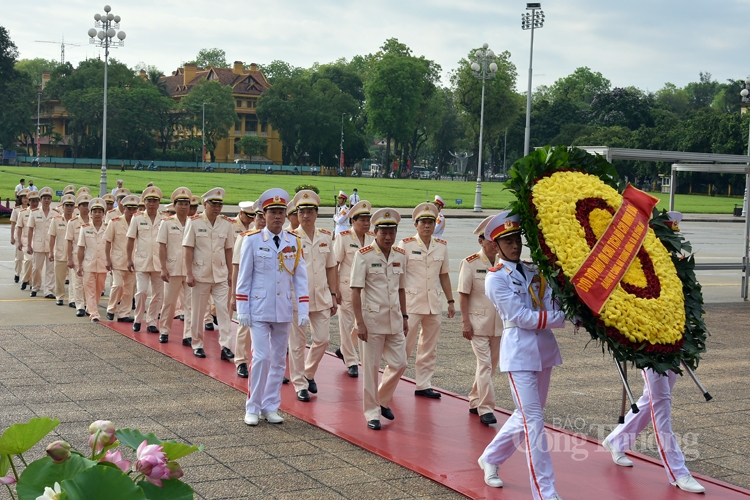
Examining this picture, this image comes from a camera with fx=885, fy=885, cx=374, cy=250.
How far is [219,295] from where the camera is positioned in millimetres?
11109

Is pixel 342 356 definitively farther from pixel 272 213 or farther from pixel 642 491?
pixel 642 491

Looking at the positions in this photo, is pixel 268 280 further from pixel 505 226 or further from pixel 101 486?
pixel 101 486

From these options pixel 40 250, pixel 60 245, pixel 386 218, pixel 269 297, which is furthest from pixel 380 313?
pixel 40 250

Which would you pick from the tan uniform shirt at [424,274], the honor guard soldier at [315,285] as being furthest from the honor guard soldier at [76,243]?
the tan uniform shirt at [424,274]

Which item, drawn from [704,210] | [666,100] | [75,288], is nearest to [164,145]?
[704,210]

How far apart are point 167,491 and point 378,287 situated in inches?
234

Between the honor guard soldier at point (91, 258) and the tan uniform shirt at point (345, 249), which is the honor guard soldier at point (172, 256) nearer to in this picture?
the honor guard soldier at point (91, 258)

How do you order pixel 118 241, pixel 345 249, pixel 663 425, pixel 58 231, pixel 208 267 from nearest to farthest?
pixel 663 425, pixel 345 249, pixel 208 267, pixel 118 241, pixel 58 231

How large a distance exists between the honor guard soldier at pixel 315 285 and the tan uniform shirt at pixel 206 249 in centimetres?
174

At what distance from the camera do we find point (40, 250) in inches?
631

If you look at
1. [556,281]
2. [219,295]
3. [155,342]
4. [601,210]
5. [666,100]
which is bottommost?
[155,342]

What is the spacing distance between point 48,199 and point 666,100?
137 m

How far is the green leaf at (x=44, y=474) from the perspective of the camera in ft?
7.16

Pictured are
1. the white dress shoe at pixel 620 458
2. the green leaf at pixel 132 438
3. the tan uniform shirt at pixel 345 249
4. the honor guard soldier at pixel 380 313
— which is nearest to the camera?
the green leaf at pixel 132 438
